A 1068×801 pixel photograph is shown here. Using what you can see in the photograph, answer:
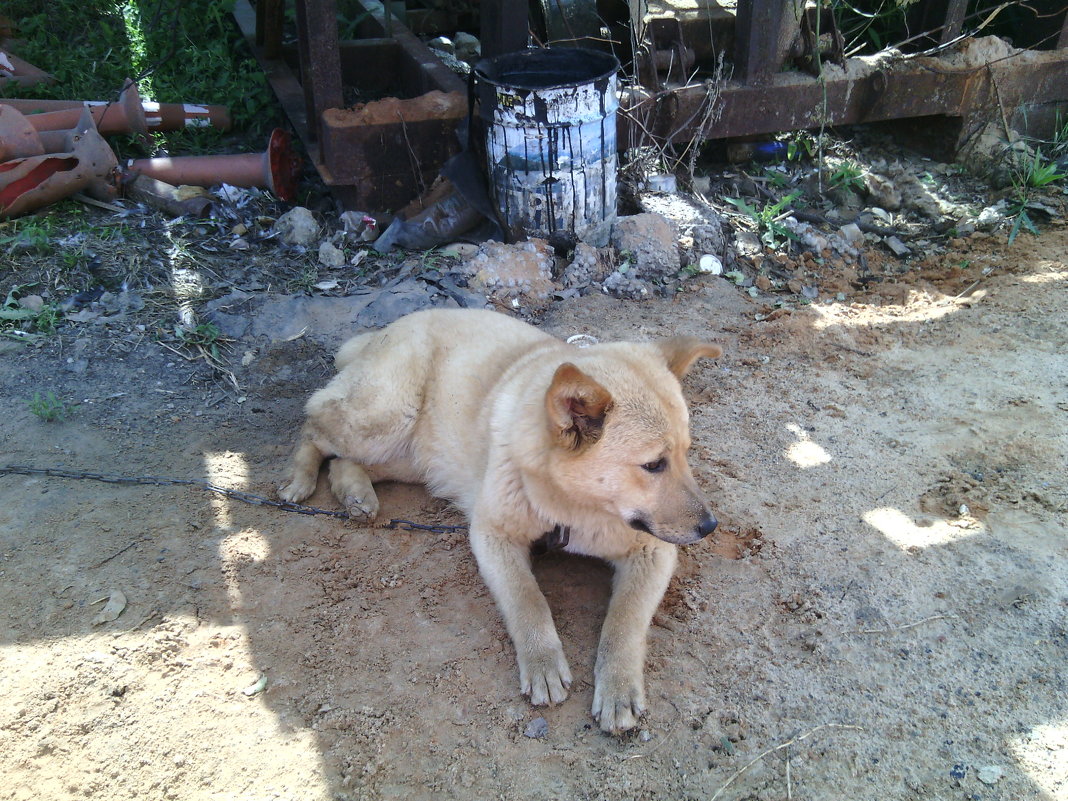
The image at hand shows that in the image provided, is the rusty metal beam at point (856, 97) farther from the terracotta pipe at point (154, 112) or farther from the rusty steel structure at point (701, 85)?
the terracotta pipe at point (154, 112)

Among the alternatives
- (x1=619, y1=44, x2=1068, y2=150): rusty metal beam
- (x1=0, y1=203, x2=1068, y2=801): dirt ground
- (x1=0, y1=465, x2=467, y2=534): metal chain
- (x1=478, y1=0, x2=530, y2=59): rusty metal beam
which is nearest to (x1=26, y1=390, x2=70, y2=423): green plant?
(x1=0, y1=203, x2=1068, y2=801): dirt ground

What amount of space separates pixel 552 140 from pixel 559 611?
3.29m

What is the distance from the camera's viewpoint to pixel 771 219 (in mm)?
6184

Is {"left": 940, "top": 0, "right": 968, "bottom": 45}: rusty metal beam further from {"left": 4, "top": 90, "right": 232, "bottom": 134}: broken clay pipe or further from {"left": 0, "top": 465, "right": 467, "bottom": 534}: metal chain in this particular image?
{"left": 4, "top": 90, "right": 232, "bottom": 134}: broken clay pipe

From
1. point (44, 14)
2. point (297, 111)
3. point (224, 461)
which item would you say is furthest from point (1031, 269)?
point (44, 14)

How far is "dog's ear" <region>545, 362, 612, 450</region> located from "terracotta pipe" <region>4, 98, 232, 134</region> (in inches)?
226

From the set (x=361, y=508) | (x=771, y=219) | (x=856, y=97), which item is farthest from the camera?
(x=856, y=97)

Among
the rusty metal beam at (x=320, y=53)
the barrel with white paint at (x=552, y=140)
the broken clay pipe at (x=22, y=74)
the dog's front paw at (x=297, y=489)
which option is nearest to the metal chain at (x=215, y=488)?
the dog's front paw at (x=297, y=489)

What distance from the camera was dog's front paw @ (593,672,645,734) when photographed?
8.93 ft

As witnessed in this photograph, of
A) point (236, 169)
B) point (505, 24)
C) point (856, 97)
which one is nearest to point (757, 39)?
point (856, 97)

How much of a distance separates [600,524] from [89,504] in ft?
7.65

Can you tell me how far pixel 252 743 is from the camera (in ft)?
8.84

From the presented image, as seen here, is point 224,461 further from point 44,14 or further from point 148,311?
point 44,14

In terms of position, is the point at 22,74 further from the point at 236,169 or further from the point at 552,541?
the point at 552,541
